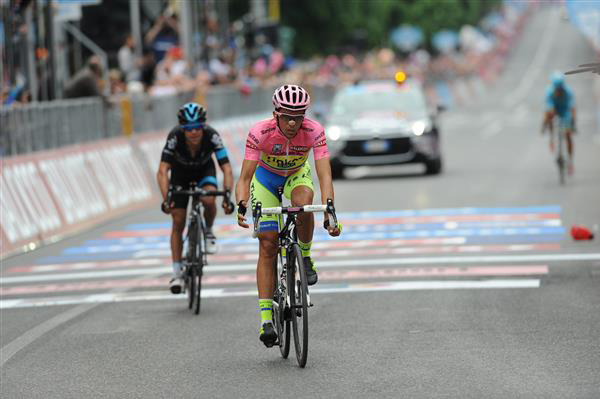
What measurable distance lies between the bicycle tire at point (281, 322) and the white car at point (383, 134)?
17260 millimetres

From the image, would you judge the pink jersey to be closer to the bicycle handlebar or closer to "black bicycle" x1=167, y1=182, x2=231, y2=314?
the bicycle handlebar

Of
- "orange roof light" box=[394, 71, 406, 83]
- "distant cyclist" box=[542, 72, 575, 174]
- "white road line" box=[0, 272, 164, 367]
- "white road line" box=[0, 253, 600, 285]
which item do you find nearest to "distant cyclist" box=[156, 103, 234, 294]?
"white road line" box=[0, 272, 164, 367]

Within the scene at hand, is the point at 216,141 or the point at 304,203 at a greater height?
the point at 216,141

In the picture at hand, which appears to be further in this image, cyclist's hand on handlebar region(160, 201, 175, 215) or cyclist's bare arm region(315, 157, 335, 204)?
cyclist's hand on handlebar region(160, 201, 175, 215)

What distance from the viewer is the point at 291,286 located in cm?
935

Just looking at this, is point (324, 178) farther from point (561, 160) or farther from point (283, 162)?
point (561, 160)

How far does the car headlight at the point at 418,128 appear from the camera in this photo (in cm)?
2696

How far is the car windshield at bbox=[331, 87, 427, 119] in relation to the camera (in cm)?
2759

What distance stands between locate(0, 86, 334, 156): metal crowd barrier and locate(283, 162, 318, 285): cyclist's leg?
929cm

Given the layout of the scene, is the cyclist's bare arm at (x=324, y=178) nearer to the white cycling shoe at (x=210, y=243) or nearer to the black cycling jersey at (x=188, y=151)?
the black cycling jersey at (x=188, y=151)

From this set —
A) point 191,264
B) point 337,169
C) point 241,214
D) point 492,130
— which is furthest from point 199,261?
point 492,130

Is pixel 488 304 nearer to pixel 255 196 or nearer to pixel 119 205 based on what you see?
pixel 255 196

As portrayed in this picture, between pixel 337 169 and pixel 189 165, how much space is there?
14.5m

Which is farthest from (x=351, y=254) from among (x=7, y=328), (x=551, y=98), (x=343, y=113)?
(x=343, y=113)
